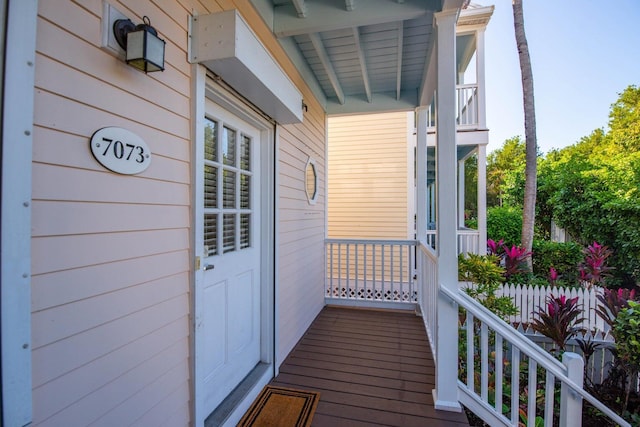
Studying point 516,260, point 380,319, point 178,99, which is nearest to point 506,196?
point 516,260

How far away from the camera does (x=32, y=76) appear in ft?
2.55

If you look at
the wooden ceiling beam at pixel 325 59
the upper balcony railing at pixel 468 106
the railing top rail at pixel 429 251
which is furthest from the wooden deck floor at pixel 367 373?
the upper balcony railing at pixel 468 106

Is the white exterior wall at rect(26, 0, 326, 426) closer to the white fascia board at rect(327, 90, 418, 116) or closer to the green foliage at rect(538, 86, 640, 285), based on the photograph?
the white fascia board at rect(327, 90, 418, 116)

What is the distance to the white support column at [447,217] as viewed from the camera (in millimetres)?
2080

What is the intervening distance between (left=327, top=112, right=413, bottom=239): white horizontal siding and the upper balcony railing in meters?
1.07

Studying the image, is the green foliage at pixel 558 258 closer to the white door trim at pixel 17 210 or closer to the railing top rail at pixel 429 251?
the railing top rail at pixel 429 251

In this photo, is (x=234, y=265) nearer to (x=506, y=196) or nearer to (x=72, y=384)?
(x=72, y=384)

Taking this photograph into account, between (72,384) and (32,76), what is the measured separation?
879 mm

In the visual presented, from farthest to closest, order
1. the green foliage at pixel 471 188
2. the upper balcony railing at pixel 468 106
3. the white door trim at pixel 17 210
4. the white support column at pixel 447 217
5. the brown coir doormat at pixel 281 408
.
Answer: the green foliage at pixel 471 188
the upper balcony railing at pixel 468 106
the white support column at pixel 447 217
the brown coir doormat at pixel 281 408
the white door trim at pixel 17 210

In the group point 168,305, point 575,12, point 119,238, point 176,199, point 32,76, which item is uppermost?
point 575,12

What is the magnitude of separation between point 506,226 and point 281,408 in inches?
329

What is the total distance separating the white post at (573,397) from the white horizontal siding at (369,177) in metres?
4.19

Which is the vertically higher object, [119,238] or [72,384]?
[119,238]

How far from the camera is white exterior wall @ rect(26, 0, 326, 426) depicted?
84 cm
